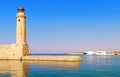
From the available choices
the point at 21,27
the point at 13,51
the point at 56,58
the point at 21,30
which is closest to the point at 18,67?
the point at 56,58

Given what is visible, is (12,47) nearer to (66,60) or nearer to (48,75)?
(66,60)

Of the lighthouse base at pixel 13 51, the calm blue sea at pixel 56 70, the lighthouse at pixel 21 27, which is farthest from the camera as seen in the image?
the lighthouse at pixel 21 27

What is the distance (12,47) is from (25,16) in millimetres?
5720

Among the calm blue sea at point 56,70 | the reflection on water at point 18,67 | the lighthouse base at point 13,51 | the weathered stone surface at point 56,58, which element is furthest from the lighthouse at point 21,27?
the calm blue sea at point 56,70

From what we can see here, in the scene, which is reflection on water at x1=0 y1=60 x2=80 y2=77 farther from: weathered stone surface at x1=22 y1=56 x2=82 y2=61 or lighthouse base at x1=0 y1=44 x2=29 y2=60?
lighthouse base at x1=0 y1=44 x2=29 y2=60

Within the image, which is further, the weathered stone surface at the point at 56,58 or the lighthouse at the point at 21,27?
the lighthouse at the point at 21,27

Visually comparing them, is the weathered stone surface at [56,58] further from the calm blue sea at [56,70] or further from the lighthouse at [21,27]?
the calm blue sea at [56,70]

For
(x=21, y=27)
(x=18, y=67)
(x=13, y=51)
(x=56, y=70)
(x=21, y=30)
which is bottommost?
(x=56, y=70)

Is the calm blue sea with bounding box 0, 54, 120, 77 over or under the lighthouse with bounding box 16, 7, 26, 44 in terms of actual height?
under

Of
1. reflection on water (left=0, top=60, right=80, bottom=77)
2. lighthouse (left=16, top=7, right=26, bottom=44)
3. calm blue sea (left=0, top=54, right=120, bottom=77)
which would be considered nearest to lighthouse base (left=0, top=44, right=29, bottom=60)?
lighthouse (left=16, top=7, right=26, bottom=44)

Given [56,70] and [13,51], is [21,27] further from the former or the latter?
[56,70]

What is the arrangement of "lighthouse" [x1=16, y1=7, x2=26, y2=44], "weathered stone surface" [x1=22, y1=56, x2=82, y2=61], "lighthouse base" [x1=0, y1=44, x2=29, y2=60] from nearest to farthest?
"weathered stone surface" [x1=22, y1=56, x2=82, y2=61] < "lighthouse base" [x1=0, y1=44, x2=29, y2=60] < "lighthouse" [x1=16, y1=7, x2=26, y2=44]

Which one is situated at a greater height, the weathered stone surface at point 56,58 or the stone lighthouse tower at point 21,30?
the stone lighthouse tower at point 21,30

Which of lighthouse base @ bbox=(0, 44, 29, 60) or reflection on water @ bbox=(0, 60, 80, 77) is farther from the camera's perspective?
lighthouse base @ bbox=(0, 44, 29, 60)
